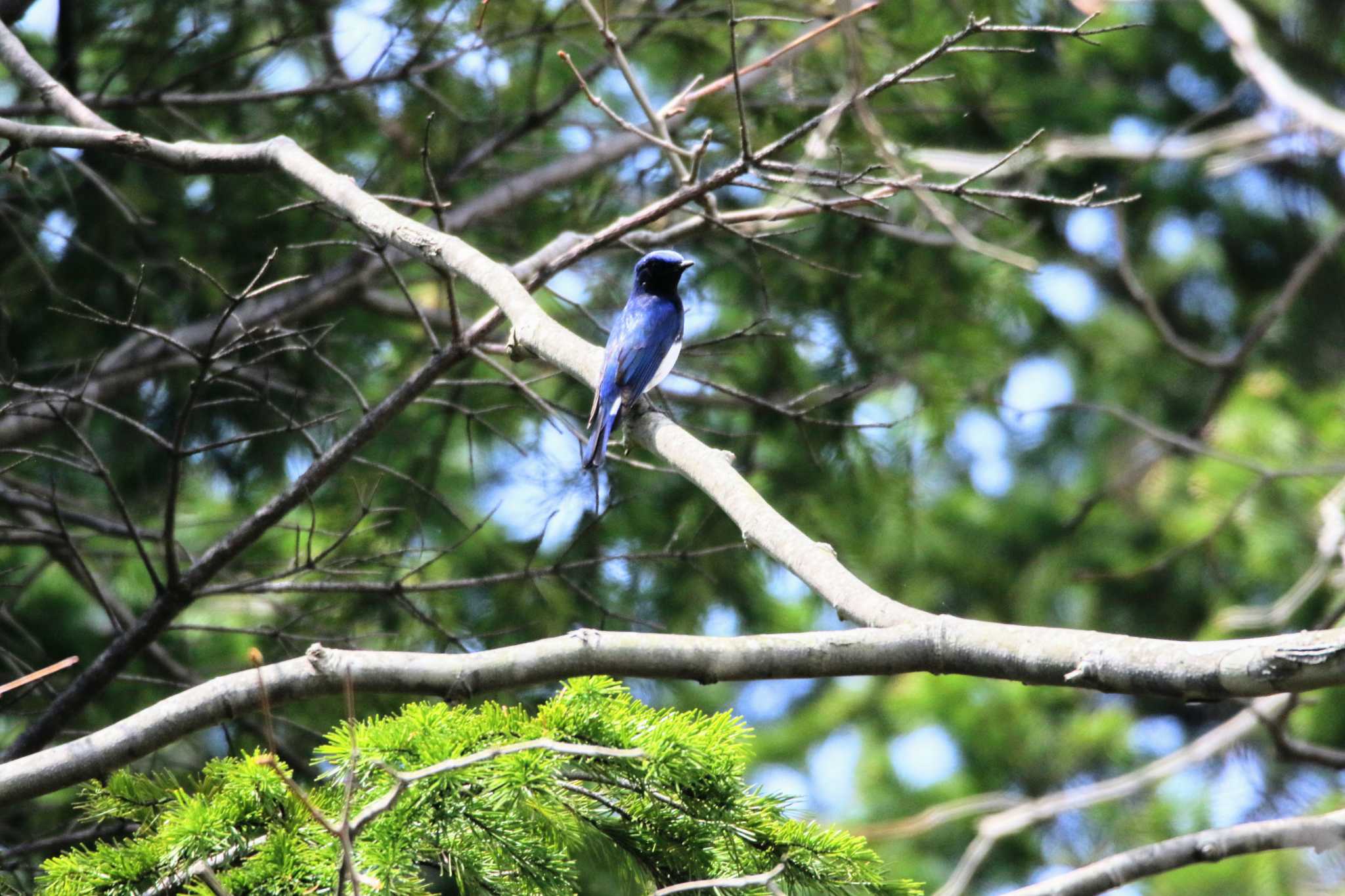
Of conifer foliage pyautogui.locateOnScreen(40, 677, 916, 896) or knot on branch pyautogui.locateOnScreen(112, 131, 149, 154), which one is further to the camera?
knot on branch pyautogui.locateOnScreen(112, 131, 149, 154)

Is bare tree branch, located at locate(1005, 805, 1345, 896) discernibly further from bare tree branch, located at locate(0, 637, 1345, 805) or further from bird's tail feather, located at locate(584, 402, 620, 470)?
bird's tail feather, located at locate(584, 402, 620, 470)

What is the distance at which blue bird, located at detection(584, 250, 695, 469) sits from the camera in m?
4.00

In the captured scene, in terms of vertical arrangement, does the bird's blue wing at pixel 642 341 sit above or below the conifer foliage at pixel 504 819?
above

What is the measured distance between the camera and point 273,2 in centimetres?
569

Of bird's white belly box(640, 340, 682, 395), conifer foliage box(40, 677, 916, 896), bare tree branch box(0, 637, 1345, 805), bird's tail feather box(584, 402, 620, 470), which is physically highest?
bird's white belly box(640, 340, 682, 395)

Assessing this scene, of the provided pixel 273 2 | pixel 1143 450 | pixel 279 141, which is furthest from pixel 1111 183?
pixel 279 141

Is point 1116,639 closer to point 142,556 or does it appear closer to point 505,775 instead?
point 505,775

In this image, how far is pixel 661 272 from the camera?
5426mm

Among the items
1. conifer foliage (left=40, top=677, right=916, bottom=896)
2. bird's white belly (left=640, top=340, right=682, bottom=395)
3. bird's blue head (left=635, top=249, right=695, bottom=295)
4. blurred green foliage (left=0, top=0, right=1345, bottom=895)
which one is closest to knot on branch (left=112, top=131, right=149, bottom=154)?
blurred green foliage (left=0, top=0, right=1345, bottom=895)

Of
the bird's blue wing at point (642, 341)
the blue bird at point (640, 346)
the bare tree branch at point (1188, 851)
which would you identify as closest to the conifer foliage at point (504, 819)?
the bare tree branch at point (1188, 851)

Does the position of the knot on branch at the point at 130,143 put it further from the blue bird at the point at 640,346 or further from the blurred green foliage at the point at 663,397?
the blue bird at the point at 640,346

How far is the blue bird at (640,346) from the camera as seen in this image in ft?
13.1

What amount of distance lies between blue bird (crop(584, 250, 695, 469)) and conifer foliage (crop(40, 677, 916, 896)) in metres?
1.19

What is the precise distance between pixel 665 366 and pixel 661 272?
1098 millimetres
